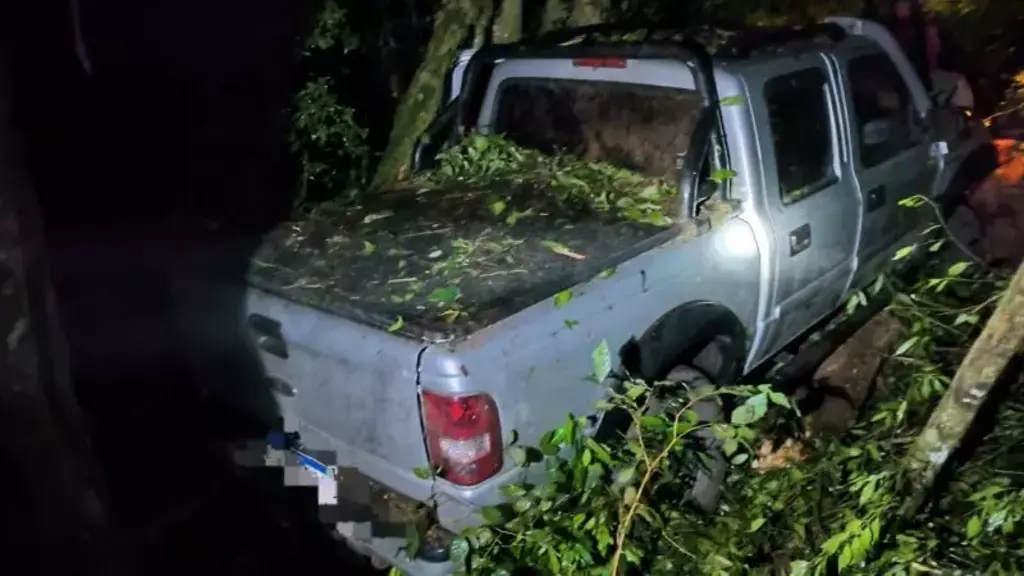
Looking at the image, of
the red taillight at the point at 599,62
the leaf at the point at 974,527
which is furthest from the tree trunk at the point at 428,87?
the leaf at the point at 974,527

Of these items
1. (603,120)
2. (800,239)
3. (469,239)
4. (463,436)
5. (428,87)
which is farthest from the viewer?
(428,87)

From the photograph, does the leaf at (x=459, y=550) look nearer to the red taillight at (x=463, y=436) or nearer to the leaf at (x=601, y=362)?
the red taillight at (x=463, y=436)

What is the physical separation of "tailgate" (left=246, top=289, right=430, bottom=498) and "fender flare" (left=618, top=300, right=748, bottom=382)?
838 millimetres

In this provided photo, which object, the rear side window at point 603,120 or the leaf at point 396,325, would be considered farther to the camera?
the rear side window at point 603,120

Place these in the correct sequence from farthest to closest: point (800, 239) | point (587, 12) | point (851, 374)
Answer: point (587, 12) → point (851, 374) → point (800, 239)

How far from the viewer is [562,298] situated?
281cm

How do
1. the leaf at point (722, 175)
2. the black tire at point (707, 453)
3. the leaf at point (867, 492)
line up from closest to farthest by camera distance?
the leaf at point (867, 492), the black tire at point (707, 453), the leaf at point (722, 175)

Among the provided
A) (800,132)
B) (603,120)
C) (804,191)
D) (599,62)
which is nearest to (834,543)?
(804,191)

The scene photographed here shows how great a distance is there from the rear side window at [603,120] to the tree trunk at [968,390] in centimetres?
146

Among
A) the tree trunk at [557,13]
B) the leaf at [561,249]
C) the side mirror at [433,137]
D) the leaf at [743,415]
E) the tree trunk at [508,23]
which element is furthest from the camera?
the tree trunk at [557,13]

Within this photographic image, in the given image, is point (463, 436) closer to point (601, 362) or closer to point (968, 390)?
point (601, 362)

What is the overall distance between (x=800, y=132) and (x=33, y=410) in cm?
332

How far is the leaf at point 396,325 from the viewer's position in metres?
2.68

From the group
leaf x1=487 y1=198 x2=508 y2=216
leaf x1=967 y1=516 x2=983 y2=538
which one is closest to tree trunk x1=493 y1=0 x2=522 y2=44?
leaf x1=487 y1=198 x2=508 y2=216
